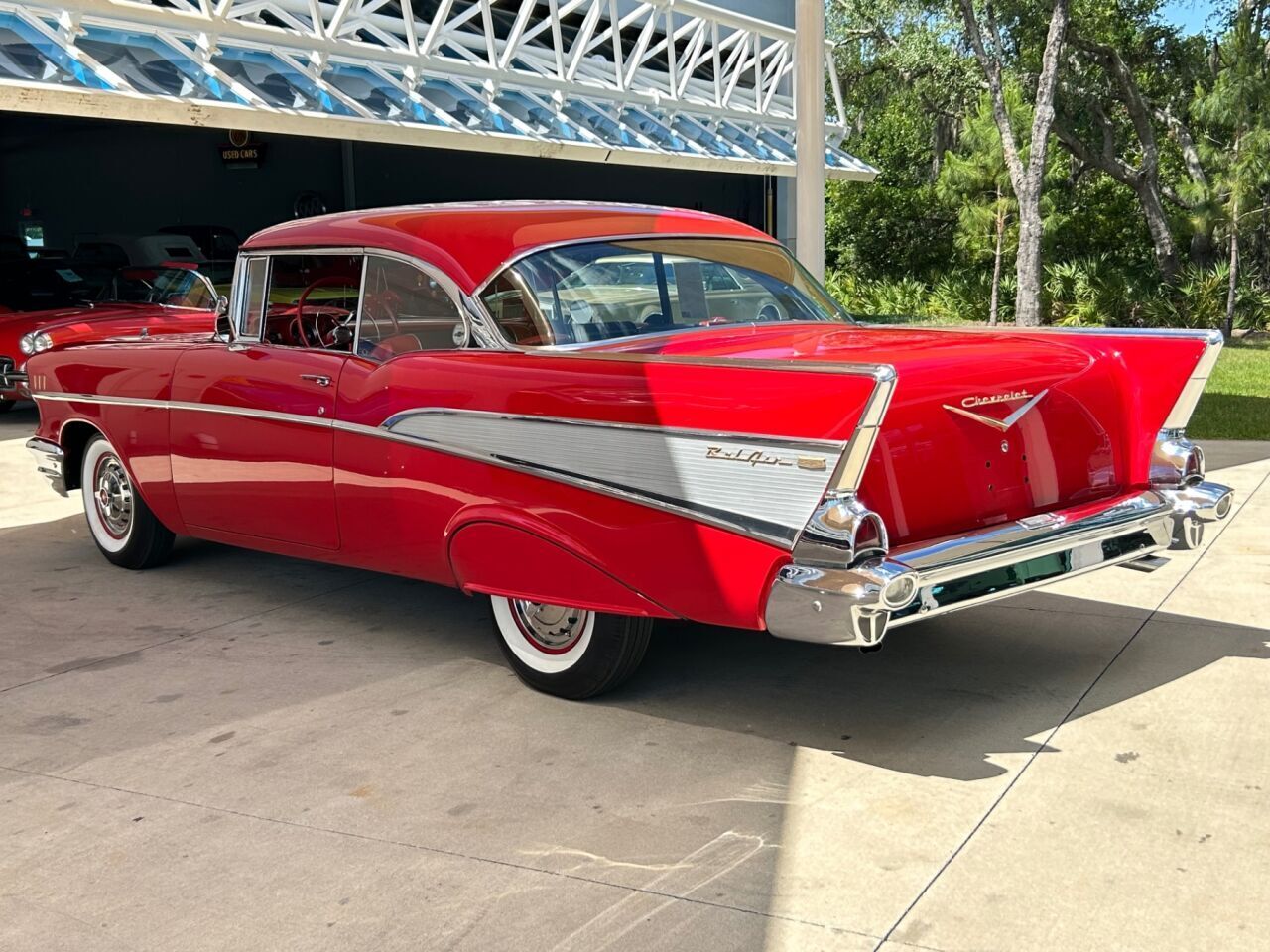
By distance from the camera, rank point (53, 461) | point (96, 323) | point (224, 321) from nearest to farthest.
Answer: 1. point (224, 321)
2. point (53, 461)
3. point (96, 323)

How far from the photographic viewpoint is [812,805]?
3846 millimetres

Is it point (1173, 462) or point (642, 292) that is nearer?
point (1173, 462)

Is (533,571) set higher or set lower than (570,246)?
lower

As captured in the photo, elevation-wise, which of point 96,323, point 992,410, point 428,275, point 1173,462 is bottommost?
point 1173,462

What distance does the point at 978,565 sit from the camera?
4117 mm

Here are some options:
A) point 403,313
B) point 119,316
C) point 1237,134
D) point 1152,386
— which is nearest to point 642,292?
point 403,313

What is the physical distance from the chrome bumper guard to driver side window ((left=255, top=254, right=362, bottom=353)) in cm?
182

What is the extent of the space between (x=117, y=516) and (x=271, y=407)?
1827 millimetres

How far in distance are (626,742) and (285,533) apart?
1.97m

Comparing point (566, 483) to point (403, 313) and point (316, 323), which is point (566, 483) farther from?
point (316, 323)

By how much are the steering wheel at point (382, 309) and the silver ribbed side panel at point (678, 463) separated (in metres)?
0.71

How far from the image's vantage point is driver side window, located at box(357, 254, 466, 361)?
5070mm

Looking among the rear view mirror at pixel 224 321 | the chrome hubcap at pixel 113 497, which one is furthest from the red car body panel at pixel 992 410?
the chrome hubcap at pixel 113 497

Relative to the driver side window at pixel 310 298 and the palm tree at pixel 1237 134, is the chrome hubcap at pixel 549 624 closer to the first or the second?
the driver side window at pixel 310 298
